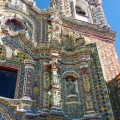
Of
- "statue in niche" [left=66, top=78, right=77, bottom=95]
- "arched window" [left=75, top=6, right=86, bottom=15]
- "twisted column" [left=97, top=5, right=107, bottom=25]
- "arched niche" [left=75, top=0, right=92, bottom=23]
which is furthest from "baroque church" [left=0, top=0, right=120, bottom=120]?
"arched window" [left=75, top=6, right=86, bottom=15]

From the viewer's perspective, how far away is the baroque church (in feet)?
28.8

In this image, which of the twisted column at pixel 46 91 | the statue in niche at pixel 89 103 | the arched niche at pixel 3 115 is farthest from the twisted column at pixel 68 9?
the arched niche at pixel 3 115

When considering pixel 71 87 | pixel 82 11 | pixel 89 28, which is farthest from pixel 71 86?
pixel 82 11

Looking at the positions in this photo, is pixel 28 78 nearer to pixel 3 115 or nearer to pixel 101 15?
pixel 3 115

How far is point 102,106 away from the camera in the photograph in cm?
916

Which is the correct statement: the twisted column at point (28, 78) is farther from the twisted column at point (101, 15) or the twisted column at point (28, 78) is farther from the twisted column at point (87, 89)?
the twisted column at point (101, 15)

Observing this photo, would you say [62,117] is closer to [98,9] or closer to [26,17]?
[26,17]

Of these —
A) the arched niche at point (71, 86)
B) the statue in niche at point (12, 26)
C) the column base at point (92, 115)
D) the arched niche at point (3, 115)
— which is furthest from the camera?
the statue in niche at point (12, 26)

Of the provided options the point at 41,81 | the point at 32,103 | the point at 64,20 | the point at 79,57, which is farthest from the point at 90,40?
the point at 32,103

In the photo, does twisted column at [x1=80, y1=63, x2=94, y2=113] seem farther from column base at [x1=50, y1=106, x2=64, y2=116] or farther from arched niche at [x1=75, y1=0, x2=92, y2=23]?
arched niche at [x1=75, y1=0, x2=92, y2=23]

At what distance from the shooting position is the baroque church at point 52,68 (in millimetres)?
8789

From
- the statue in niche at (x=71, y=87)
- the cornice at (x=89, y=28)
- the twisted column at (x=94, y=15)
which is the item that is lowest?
the statue in niche at (x=71, y=87)

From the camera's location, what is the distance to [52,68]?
992 cm

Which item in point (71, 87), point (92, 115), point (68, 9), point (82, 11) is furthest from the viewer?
point (82, 11)
